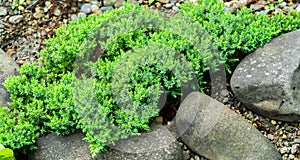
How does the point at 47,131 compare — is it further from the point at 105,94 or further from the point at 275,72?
the point at 275,72

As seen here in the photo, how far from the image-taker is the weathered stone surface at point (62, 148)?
4.09 meters

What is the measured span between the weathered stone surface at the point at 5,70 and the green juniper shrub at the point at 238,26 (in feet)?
6.10

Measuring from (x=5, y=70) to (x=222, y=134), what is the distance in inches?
90.5

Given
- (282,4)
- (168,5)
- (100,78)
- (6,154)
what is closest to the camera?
(6,154)

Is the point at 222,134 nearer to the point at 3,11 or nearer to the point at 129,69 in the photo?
the point at 129,69

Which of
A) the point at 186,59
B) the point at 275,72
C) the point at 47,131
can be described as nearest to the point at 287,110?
the point at 275,72

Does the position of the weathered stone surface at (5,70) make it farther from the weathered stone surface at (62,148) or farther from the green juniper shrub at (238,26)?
the green juniper shrub at (238,26)

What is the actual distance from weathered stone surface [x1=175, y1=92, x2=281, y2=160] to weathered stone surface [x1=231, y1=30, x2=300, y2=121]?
265 mm

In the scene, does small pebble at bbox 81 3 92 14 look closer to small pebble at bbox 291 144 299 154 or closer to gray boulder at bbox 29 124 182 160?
gray boulder at bbox 29 124 182 160

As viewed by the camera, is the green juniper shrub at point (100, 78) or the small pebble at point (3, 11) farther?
the small pebble at point (3, 11)

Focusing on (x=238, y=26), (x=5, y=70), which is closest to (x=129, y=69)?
(x=238, y=26)

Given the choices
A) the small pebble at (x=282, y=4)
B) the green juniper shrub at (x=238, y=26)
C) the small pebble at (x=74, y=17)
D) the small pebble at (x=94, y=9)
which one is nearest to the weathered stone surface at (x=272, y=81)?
the green juniper shrub at (x=238, y=26)

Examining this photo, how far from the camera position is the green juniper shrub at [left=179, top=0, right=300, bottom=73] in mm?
4543

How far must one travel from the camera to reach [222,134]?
412cm
